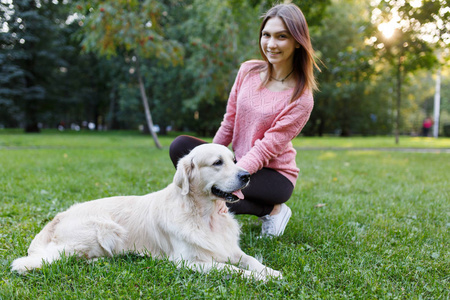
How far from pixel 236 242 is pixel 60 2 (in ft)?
108

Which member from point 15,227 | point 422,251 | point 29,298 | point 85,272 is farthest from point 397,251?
point 15,227

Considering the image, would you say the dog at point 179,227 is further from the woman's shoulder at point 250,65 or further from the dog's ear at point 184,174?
the woman's shoulder at point 250,65

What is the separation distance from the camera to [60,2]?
95.1 feet

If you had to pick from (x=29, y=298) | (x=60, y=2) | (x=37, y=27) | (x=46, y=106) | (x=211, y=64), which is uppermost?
(x=60, y=2)

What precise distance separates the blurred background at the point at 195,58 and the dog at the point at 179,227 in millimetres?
3397

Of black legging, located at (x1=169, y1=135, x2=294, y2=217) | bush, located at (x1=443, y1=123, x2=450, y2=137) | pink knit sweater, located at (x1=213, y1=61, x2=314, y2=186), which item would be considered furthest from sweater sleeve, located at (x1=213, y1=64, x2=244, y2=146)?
bush, located at (x1=443, y1=123, x2=450, y2=137)

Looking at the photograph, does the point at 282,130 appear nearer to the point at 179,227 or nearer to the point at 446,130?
the point at 179,227

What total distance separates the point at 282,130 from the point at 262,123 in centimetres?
25

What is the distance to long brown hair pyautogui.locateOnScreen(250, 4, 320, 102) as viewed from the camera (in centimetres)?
316

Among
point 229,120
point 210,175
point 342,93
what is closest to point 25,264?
point 210,175

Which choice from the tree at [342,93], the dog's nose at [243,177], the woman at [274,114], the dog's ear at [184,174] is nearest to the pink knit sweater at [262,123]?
the woman at [274,114]

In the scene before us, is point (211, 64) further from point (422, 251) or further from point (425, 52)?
point (422, 251)

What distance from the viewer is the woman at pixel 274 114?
3.21 m

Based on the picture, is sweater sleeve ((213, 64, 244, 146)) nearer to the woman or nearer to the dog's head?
the woman
